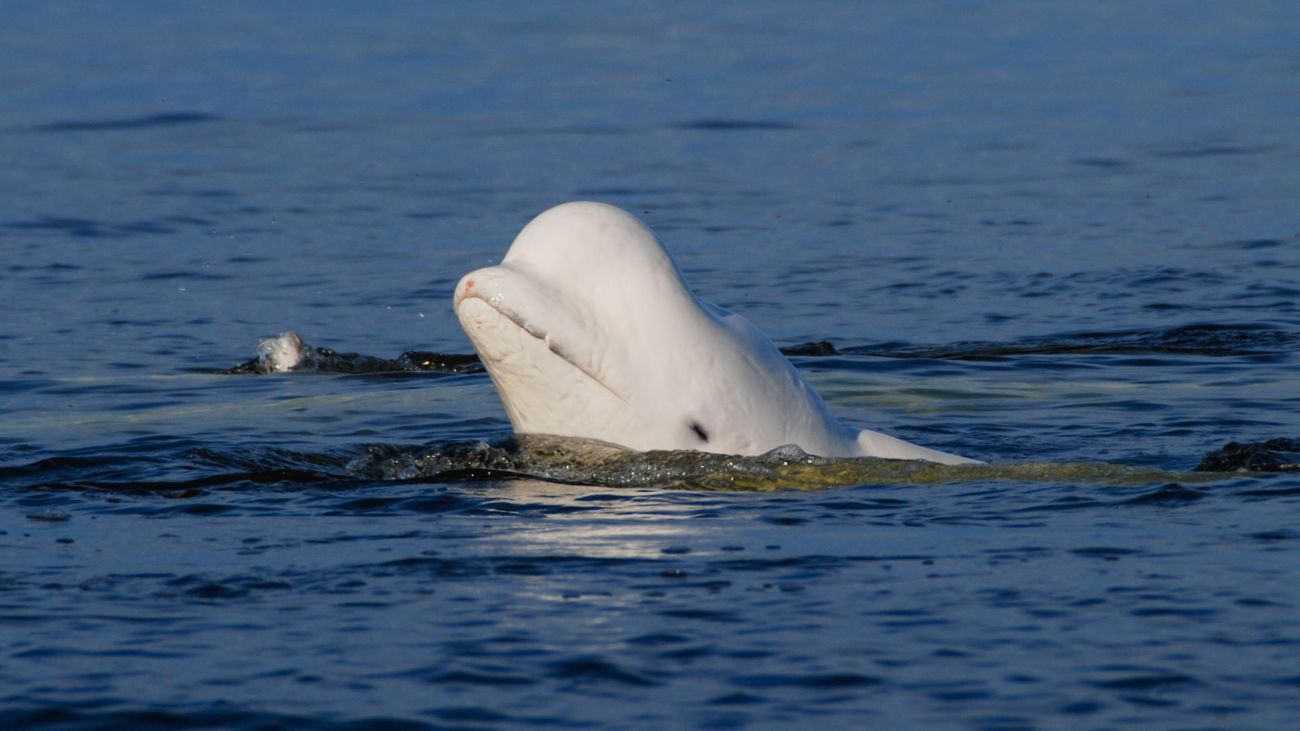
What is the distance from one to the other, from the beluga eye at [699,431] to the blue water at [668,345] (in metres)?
0.29

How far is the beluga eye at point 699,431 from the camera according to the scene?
972 centimetres

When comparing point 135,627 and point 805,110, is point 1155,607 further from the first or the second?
point 805,110

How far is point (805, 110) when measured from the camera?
34.0 m

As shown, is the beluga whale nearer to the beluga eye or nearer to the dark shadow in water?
the beluga eye

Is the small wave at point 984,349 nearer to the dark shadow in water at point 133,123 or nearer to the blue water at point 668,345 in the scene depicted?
the blue water at point 668,345

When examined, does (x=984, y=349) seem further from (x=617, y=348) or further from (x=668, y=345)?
(x=617, y=348)

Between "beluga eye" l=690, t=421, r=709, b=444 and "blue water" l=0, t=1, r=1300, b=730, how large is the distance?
29 centimetres

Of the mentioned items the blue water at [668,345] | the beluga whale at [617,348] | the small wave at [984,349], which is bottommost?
the small wave at [984,349]

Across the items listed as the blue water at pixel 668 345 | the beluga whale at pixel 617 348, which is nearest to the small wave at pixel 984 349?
the blue water at pixel 668 345

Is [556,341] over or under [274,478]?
over

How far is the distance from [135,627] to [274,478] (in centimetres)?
301

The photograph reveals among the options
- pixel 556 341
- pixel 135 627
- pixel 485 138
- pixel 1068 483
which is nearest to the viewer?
pixel 135 627

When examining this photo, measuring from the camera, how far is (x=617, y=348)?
9.48m

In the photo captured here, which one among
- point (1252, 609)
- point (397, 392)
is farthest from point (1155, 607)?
point (397, 392)
